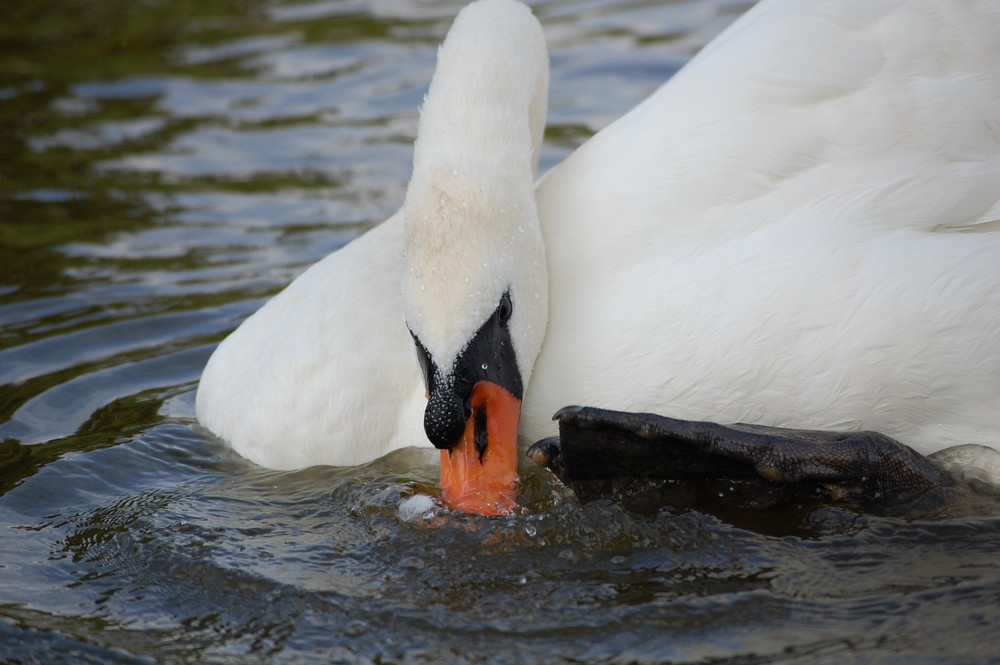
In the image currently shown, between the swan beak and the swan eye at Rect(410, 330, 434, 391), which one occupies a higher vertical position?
the swan eye at Rect(410, 330, 434, 391)

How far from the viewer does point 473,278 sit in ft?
13.9

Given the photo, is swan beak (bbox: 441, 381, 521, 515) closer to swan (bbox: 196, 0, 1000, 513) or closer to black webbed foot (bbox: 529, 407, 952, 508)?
swan (bbox: 196, 0, 1000, 513)

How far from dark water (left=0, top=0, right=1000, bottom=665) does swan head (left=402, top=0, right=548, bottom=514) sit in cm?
23

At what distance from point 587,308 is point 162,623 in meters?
1.67

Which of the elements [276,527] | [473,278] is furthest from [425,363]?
[276,527]

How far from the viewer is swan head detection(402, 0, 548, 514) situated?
4219 mm

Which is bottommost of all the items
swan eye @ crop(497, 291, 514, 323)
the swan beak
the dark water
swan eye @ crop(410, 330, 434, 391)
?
the dark water

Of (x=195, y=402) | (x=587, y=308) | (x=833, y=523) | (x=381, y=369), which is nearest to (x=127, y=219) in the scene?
(x=195, y=402)

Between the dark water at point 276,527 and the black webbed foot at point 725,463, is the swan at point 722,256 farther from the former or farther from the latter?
the dark water at point 276,527

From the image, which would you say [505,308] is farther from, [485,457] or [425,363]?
[485,457]

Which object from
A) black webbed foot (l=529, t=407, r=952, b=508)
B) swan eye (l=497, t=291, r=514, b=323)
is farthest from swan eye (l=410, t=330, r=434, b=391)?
black webbed foot (l=529, t=407, r=952, b=508)

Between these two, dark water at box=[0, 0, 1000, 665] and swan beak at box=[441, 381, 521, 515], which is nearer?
dark water at box=[0, 0, 1000, 665]

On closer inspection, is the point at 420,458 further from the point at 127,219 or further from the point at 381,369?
the point at 127,219

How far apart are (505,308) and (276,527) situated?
1.04m
